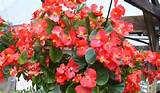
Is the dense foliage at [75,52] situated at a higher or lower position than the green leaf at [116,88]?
higher

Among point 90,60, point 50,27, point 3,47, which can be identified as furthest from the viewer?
point 3,47

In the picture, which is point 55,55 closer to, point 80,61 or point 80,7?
point 80,61

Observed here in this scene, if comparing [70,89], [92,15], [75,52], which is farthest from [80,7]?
[70,89]

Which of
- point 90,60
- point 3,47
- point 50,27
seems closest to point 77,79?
point 90,60

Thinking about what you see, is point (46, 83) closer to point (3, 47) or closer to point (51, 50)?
point (51, 50)

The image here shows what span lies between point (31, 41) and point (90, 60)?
0.26 meters

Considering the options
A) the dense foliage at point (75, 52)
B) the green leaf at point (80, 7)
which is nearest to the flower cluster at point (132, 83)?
the dense foliage at point (75, 52)

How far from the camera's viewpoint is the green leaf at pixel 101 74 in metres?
1.00

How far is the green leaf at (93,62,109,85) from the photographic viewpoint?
100 cm

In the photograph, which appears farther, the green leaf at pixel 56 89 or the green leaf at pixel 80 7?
the green leaf at pixel 80 7

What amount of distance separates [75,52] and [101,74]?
0.36ft

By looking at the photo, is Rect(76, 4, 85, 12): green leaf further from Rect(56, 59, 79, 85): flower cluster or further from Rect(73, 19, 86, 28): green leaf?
Rect(56, 59, 79, 85): flower cluster

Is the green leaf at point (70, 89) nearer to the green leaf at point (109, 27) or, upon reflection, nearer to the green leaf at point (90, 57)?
the green leaf at point (90, 57)

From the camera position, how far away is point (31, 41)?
115 cm
